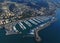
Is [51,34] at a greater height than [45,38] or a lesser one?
lesser

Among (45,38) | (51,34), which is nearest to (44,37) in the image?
(45,38)

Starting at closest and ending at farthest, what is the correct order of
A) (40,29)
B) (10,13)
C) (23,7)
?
1. (40,29)
2. (10,13)
3. (23,7)

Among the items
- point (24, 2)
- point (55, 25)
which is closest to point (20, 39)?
point (55, 25)

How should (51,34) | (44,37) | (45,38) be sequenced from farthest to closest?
(51,34) < (44,37) < (45,38)

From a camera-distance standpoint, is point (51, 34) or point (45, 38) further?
point (51, 34)

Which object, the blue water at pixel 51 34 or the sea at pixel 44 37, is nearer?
the sea at pixel 44 37

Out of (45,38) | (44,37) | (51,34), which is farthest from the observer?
Result: (51,34)

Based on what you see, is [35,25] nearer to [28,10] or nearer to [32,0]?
[28,10]

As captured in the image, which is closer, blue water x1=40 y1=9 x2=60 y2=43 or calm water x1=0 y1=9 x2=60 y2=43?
calm water x1=0 y1=9 x2=60 y2=43

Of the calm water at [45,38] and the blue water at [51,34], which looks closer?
the calm water at [45,38]

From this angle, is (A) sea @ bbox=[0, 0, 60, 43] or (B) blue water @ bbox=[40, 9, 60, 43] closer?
(A) sea @ bbox=[0, 0, 60, 43]

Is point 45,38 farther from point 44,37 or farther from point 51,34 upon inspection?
point 51,34
